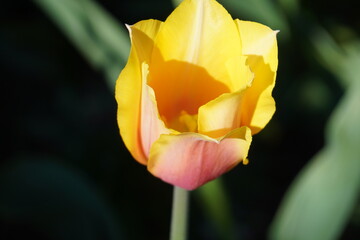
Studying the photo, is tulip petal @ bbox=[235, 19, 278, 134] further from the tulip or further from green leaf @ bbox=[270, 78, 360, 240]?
green leaf @ bbox=[270, 78, 360, 240]

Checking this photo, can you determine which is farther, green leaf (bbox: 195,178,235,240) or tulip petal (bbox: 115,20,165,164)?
green leaf (bbox: 195,178,235,240)

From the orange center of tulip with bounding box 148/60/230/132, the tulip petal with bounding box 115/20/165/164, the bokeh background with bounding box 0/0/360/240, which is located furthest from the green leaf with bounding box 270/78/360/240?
the tulip petal with bounding box 115/20/165/164

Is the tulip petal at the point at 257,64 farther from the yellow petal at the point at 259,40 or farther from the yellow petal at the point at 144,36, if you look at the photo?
the yellow petal at the point at 144,36

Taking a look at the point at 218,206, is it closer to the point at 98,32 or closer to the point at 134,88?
the point at 98,32

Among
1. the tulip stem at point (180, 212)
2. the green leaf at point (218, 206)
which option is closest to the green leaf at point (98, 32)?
the green leaf at point (218, 206)

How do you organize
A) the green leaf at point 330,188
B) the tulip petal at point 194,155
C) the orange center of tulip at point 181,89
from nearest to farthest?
the tulip petal at point 194,155
the orange center of tulip at point 181,89
the green leaf at point 330,188

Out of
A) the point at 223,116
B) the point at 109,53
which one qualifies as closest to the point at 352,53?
the point at 109,53

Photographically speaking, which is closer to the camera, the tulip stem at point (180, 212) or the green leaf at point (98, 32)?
the tulip stem at point (180, 212)

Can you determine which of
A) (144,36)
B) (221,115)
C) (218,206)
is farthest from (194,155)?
(218,206)
